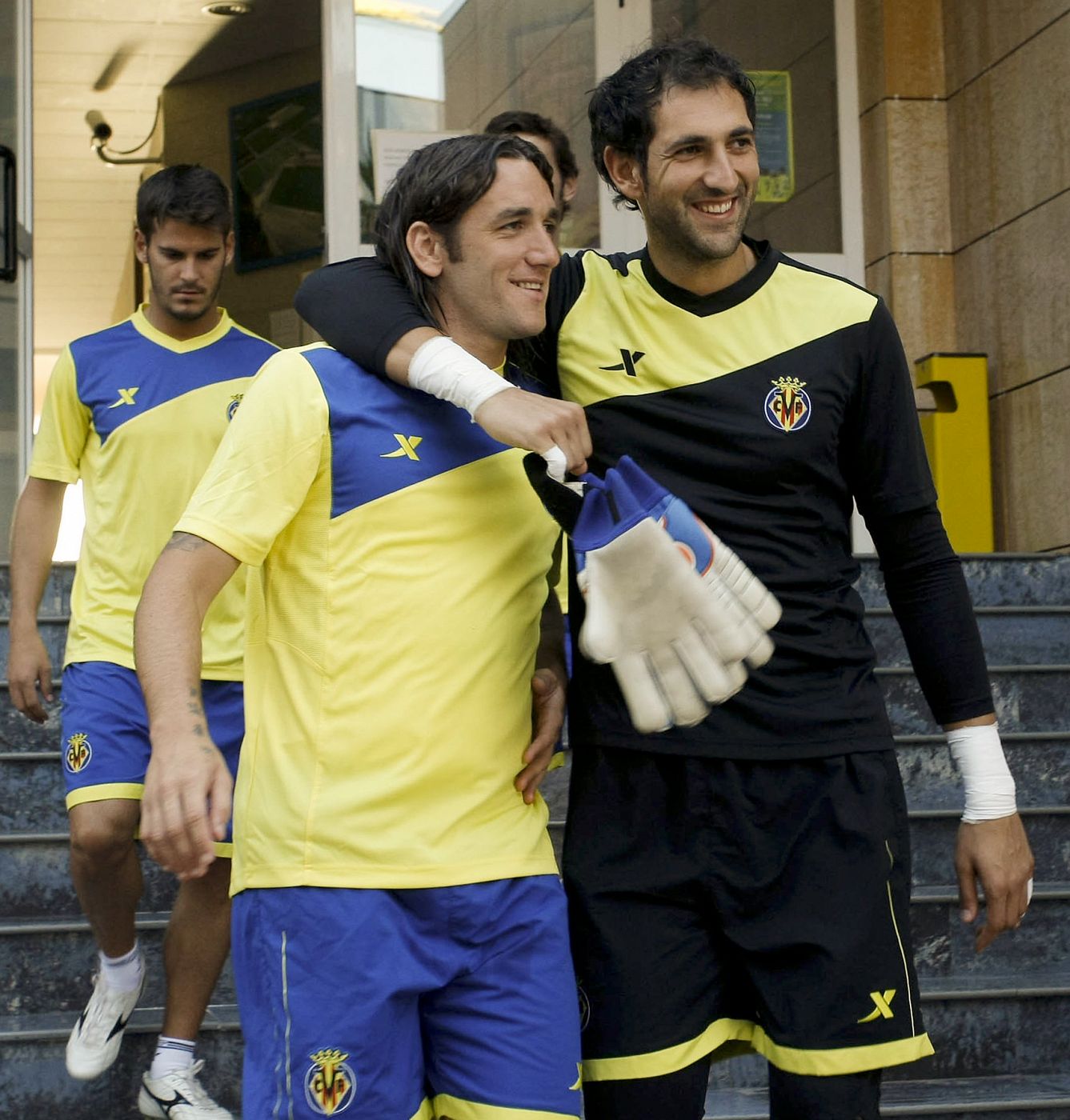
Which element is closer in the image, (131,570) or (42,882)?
(131,570)

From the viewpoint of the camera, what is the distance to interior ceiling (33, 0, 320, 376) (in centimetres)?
995

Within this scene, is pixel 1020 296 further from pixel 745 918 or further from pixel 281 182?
pixel 281 182

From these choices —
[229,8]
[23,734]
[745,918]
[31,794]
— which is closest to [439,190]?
[745,918]

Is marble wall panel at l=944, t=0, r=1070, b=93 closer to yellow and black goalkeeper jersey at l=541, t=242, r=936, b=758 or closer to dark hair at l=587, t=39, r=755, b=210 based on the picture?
dark hair at l=587, t=39, r=755, b=210

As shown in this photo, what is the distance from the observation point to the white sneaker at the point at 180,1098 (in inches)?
141

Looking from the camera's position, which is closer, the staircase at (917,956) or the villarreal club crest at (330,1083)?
the villarreal club crest at (330,1083)

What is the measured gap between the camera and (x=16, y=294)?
6.75 metres

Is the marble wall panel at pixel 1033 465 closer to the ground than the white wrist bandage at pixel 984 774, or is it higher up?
higher up

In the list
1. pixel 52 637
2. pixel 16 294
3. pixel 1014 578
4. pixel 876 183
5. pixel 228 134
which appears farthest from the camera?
pixel 228 134

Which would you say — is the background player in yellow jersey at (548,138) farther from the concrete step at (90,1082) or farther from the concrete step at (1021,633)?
the concrete step at (90,1082)

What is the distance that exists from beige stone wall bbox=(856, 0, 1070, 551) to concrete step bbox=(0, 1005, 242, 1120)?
370cm

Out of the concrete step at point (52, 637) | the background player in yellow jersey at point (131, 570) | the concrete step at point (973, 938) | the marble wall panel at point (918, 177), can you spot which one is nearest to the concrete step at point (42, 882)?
the background player in yellow jersey at point (131, 570)

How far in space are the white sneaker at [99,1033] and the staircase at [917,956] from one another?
156 millimetres

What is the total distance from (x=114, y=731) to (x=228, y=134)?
7324mm
